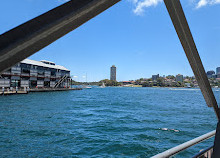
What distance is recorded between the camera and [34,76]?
49.3 metres

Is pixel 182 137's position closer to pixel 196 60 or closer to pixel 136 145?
pixel 136 145

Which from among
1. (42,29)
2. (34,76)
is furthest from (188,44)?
(34,76)

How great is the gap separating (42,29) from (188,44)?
140 cm

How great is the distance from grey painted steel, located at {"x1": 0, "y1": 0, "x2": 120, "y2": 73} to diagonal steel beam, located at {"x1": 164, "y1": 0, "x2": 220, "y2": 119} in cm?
83

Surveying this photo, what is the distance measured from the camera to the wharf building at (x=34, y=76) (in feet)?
136

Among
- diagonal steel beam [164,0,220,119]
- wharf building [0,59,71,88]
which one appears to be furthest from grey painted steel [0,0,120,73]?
wharf building [0,59,71,88]

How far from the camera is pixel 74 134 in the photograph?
9.69 m

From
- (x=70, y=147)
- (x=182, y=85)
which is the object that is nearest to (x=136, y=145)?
(x=70, y=147)

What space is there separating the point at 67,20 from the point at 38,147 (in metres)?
8.95

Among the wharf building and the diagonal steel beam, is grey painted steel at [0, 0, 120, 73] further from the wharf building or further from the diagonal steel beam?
the wharf building

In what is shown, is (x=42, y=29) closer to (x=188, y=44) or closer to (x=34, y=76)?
(x=188, y=44)

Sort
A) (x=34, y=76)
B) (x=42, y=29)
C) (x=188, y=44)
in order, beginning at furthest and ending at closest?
(x=34, y=76) < (x=188, y=44) < (x=42, y=29)

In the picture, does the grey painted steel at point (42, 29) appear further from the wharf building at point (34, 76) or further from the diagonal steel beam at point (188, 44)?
the wharf building at point (34, 76)

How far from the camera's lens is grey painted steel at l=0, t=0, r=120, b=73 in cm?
53
